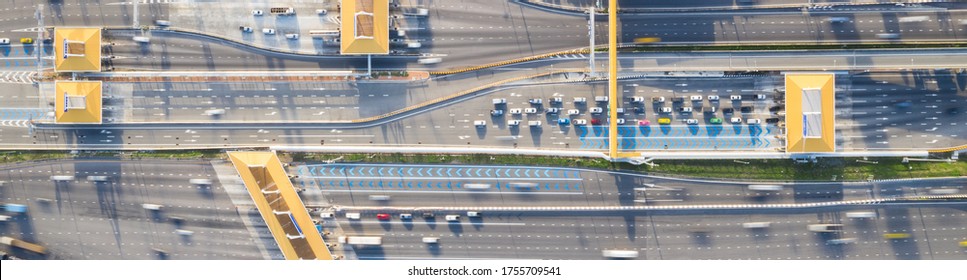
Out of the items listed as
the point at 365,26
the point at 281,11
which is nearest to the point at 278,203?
the point at 281,11

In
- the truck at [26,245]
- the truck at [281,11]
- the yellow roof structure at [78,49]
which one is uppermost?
the truck at [281,11]

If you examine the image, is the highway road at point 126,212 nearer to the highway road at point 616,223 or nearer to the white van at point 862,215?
the highway road at point 616,223

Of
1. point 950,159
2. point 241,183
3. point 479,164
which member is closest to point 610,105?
point 479,164

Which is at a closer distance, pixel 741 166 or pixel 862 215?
pixel 862 215

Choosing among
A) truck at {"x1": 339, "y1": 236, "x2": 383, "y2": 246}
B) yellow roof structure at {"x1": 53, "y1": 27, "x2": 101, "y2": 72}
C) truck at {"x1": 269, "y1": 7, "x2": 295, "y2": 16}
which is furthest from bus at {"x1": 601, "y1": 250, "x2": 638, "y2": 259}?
yellow roof structure at {"x1": 53, "y1": 27, "x2": 101, "y2": 72}

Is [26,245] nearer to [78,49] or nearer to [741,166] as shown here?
[78,49]

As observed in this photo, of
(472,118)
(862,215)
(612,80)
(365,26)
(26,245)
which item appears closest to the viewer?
(612,80)

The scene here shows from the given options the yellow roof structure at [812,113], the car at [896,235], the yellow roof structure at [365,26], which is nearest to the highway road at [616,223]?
the car at [896,235]
